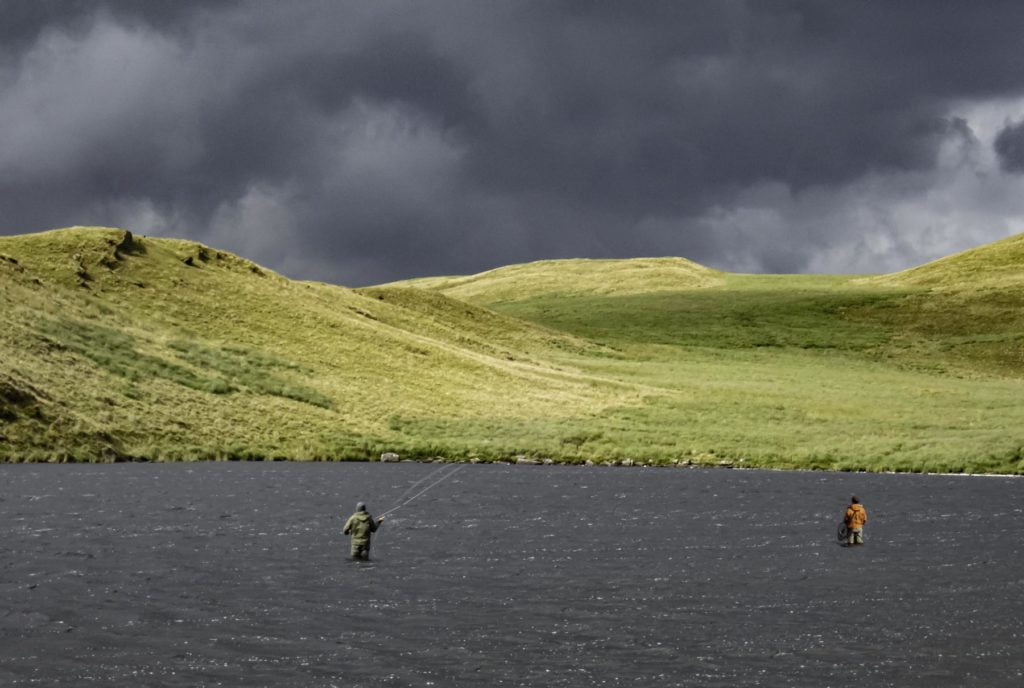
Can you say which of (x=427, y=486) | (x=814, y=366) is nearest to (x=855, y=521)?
(x=427, y=486)

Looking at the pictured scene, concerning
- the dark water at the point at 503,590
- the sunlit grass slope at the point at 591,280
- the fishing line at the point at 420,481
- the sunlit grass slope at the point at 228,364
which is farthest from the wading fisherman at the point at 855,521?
the sunlit grass slope at the point at 591,280

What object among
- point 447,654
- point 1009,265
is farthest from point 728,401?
point 1009,265

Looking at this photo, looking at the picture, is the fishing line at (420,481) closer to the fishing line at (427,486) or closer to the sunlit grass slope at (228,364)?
the fishing line at (427,486)

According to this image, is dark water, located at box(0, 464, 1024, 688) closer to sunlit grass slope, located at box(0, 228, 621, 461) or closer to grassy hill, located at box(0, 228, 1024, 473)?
grassy hill, located at box(0, 228, 1024, 473)

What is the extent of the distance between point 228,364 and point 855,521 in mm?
52454

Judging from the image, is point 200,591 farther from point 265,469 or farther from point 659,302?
point 659,302

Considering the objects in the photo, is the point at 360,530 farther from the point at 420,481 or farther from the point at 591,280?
the point at 591,280

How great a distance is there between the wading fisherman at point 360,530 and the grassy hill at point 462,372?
30.0 m

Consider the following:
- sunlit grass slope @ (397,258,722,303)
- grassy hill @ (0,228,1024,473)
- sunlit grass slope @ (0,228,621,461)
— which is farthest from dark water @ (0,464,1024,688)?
sunlit grass slope @ (397,258,722,303)

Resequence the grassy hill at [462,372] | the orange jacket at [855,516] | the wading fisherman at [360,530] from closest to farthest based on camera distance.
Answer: the wading fisherman at [360,530] → the orange jacket at [855,516] → the grassy hill at [462,372]

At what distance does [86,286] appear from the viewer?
86.3 m

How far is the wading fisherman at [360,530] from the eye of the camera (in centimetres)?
2484

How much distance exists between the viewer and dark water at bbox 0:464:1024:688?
1592 centimetres

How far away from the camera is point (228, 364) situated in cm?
7394
